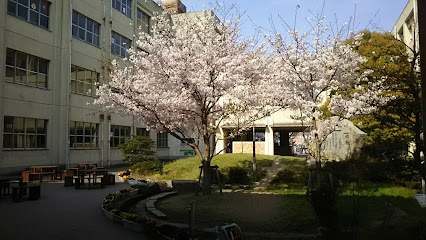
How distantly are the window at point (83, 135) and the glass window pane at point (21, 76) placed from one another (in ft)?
15.2

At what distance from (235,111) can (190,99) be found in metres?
1.95

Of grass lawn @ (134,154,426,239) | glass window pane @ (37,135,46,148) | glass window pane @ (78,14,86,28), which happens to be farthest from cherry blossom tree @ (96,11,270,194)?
glass window pane @ (78,14,86,28)

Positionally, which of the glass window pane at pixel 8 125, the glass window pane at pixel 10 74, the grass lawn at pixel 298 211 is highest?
the glass window pane at pixel 10 74

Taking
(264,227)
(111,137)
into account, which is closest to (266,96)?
(264,227)

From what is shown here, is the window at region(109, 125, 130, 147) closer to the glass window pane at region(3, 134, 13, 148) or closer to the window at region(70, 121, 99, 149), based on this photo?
the window at region(70, 121, 99, 149)

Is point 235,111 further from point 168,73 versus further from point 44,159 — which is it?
point 44,159

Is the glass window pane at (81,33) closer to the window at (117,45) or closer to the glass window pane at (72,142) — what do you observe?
the window at (117,45)

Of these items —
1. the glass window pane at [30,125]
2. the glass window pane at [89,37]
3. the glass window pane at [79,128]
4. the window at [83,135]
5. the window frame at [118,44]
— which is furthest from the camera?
the window frame at [118,44]

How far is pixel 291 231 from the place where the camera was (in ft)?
25.4

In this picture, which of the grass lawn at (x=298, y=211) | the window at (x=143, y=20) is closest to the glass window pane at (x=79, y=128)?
the window at (x=143, y=20)

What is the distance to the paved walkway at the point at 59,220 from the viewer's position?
7.44m

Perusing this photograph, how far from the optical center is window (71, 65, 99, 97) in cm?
2436

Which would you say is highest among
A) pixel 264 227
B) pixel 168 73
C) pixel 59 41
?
pixel 59 41

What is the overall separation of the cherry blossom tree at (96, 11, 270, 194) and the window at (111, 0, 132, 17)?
17.6 metres
